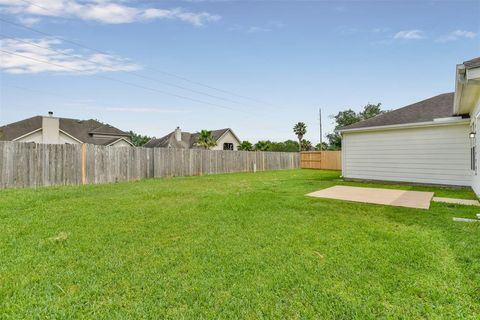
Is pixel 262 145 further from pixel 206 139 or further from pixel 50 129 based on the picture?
pixel 50 129

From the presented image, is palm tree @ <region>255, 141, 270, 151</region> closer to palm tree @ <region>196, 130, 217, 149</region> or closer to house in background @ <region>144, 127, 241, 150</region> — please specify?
house in background @ <region>144, 127, 241, 150</region>

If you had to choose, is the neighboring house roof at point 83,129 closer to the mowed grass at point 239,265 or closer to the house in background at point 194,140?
the house in background at point 194,140

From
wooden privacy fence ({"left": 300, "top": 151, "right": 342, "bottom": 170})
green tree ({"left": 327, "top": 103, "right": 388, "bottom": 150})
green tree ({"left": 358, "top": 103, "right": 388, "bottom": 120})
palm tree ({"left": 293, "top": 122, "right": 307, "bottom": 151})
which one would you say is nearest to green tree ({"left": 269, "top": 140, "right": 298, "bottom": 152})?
palm tree ({"left": 293, "top": 122, "right": 307, "bottom": 151})

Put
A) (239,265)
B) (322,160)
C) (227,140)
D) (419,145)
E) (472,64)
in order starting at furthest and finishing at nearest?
(227,140) → (322,160) → (419,145) → (472,64) → (239,265)

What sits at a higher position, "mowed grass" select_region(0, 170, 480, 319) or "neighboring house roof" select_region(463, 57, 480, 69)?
"neighboring house roof" select_region(463, 57, 480, 69)

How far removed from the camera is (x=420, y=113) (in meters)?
10.7

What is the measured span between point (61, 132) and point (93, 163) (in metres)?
13.6

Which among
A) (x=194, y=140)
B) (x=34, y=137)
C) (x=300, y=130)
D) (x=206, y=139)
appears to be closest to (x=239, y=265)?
(x=34, y=137)

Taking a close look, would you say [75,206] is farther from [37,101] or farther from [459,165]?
[37,101]

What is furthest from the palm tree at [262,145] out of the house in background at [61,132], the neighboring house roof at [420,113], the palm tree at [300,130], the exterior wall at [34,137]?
the exterior wall at [34,137]

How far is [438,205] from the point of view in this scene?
607 cm

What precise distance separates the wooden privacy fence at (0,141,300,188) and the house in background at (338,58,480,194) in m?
8.54

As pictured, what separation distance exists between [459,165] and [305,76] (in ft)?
35.6

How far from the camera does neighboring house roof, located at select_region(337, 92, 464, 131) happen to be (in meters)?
10.1
